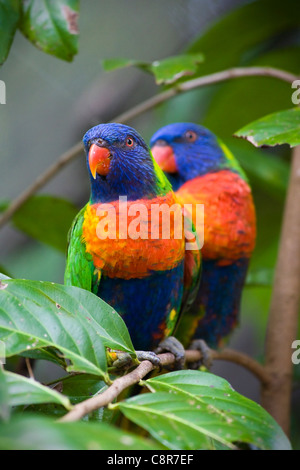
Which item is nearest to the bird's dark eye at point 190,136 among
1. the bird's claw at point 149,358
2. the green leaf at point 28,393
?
the bird's claw at point 149,358

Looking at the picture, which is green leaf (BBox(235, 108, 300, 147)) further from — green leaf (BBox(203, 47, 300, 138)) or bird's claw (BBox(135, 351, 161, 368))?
green leaf (BBox(203, 47, 300, 138))

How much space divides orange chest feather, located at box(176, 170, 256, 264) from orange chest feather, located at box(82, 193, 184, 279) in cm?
41

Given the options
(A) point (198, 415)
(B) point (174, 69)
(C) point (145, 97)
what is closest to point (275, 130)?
(B) point (174, 69)

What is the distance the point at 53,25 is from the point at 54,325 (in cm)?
112

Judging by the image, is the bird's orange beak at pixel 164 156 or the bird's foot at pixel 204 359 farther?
the bird's orange beak at pixel 164 156

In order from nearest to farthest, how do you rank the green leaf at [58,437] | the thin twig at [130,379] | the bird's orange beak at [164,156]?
1. the green leaf at [58,437]
2. the thin twig at [130,379]
3. the bird's orange beak at [164,156]

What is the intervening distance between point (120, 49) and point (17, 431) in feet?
14.4

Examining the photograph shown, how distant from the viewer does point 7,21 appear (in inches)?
62.9

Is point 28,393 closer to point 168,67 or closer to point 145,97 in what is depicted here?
point 168,67

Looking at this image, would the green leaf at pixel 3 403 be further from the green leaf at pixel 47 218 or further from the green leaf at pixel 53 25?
the green leaf at pixel 47 218
